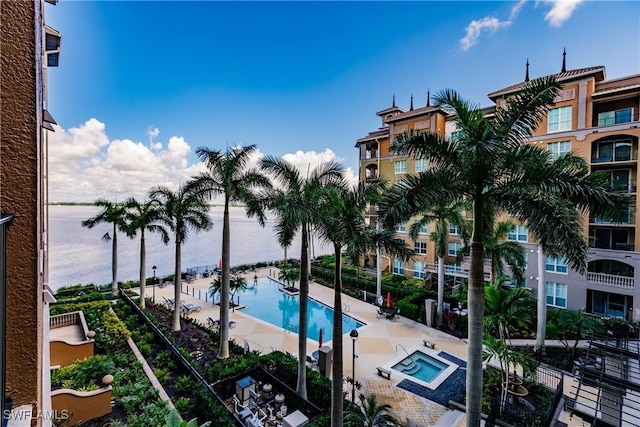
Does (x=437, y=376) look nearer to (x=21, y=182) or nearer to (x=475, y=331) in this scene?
(x=475, y=331)

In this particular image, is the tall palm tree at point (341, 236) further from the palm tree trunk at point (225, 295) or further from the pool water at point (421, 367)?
the pool water at point (421, 367)

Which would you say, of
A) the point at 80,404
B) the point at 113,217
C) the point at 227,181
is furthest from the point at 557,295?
the point at 113,217

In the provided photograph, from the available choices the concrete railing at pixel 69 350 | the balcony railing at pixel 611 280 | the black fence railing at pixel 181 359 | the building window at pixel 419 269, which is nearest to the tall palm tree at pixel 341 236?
the black fence railing at pixel 181 359

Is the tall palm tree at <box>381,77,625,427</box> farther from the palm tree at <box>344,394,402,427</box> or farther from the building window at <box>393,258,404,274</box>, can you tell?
the building window at <box>393,258,404,274</box>

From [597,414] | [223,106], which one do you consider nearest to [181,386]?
[597,414]

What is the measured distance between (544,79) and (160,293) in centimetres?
2821

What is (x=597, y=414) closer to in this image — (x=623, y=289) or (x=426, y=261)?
(x=623, y=289)

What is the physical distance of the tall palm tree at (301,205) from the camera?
8727mm

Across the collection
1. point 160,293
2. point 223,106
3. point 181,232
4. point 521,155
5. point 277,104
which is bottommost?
point 160,293

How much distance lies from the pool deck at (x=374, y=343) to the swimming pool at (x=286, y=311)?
0.75 meters

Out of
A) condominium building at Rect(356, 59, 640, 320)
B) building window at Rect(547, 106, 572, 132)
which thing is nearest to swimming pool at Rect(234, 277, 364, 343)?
condominium building at Rect(356, 59, 640, 320)

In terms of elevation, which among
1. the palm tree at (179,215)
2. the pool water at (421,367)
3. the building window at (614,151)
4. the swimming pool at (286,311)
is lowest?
the swimming pool at (286,311)

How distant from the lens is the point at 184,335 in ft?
49.5

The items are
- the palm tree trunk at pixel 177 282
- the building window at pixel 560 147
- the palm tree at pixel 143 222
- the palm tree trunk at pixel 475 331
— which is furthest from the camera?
the building window at pixel 560 147
